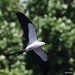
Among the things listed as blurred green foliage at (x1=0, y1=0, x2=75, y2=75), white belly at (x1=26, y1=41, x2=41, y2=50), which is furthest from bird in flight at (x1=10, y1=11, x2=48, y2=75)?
blurred green foliage at (x1=0, y1=0, x2=75, y2=75)

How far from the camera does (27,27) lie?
28.8 feet

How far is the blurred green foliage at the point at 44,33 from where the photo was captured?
72.2ft

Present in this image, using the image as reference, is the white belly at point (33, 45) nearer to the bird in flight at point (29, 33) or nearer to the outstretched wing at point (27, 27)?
the bird in flight at point (29, 33)

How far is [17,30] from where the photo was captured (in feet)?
75.3

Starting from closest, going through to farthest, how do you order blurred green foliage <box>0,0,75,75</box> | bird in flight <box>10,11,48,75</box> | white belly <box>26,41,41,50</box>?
white belly <box>26,41,41,50</box>, bird in flight <box>10,11,48,75</box>, blurred green foliage <box>0,0,75,75</box>

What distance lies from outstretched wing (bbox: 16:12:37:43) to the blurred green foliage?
11.5 meters

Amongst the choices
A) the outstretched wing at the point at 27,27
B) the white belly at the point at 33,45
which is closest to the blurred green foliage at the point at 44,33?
the outstretched wing at the point at 27,27

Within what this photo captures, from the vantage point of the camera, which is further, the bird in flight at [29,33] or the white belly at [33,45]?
the bird in flight at [29,33]

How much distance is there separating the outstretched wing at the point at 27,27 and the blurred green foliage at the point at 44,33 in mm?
11456

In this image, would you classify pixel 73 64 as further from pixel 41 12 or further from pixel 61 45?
pixel 41 12

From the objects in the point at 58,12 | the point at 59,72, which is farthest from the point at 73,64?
the point at 58,12

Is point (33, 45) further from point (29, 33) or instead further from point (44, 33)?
point (44, 33)

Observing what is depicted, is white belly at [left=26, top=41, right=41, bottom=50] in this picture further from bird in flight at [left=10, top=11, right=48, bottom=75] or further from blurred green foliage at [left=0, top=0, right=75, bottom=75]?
blurred green foliage at [left=0, top=0, right=75, bottom=75]

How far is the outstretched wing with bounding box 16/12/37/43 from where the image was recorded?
8.62 m
